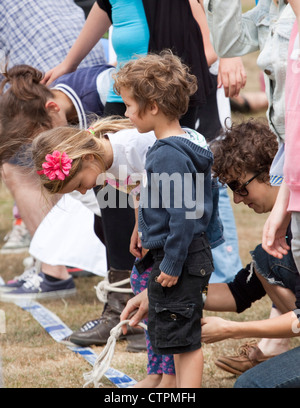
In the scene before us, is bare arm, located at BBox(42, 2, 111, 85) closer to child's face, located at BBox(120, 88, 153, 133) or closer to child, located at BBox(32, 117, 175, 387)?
child, located at BBox(32, 117, 175, 387)

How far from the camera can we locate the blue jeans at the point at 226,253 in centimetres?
346

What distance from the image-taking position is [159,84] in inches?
89.6

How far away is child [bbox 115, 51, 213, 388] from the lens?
2.19 metres

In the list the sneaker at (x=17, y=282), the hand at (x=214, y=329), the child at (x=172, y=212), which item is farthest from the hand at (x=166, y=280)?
the sneaker at (x=17, y=282)

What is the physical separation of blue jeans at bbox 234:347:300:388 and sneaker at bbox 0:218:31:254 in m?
2.81

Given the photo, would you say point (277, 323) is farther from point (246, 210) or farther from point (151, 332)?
point (246, 210)

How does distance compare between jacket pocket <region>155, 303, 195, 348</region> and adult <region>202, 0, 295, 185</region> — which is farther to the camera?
jacket pocket <region>155, 303, 195, 348</region>

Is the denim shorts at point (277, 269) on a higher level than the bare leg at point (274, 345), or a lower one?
higher

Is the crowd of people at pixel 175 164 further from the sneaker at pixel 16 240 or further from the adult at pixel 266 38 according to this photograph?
the sneaker at pixel 16 240

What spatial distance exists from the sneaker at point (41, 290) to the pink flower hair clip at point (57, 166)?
5.47 ft

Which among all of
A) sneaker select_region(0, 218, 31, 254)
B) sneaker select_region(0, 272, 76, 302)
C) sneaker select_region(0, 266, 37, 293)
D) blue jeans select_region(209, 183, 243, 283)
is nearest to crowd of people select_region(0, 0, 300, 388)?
blue jeans select_region(209, 183, 243, 283)

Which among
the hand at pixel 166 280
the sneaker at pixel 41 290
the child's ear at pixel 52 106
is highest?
the child's ear at pixel 52 106
